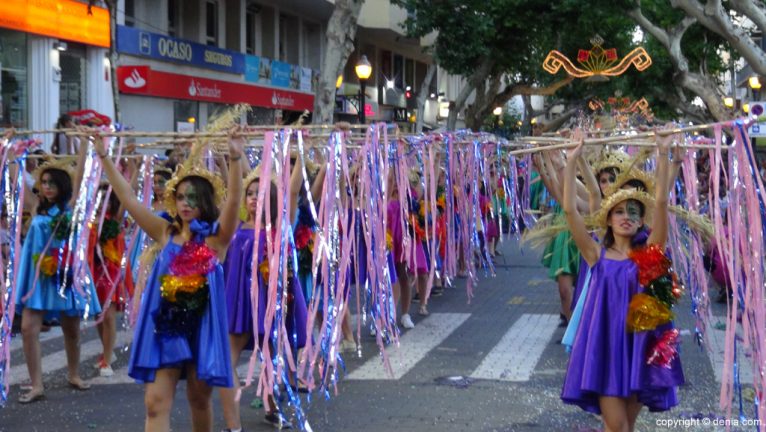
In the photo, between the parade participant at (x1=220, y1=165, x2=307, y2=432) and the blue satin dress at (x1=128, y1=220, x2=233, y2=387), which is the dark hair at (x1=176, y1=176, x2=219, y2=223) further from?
the parade participant at (x1=220, y1=165, x2=307, y2=432)

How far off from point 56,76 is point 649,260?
15.8 m

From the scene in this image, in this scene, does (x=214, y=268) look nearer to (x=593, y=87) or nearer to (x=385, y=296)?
(x=385, y=296)

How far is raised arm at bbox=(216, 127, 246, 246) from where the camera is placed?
6.04m

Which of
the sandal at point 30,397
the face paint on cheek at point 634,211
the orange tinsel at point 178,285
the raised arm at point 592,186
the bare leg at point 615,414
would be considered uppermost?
the raised arm at point 592,186

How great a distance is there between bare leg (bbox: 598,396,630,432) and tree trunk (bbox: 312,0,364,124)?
12864 millimetres

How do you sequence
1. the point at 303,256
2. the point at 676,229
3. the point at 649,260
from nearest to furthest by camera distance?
the point at 649,260 → the point at 676,229 → the point at 303,256

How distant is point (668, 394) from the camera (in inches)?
235

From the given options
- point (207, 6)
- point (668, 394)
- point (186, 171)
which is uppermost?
point (207, 6)

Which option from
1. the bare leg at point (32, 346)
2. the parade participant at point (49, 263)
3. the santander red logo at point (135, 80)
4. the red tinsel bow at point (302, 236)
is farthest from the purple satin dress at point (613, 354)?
the santander red logo at point (135, 80)

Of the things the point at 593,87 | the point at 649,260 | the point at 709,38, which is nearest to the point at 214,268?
the point at 649,260

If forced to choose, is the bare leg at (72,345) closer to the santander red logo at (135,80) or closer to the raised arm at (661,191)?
the raised arm at (661,191)

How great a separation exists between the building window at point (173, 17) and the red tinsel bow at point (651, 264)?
20.3 meters

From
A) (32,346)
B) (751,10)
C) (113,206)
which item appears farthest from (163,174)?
(751,10)

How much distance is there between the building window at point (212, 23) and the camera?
88.3 ft
